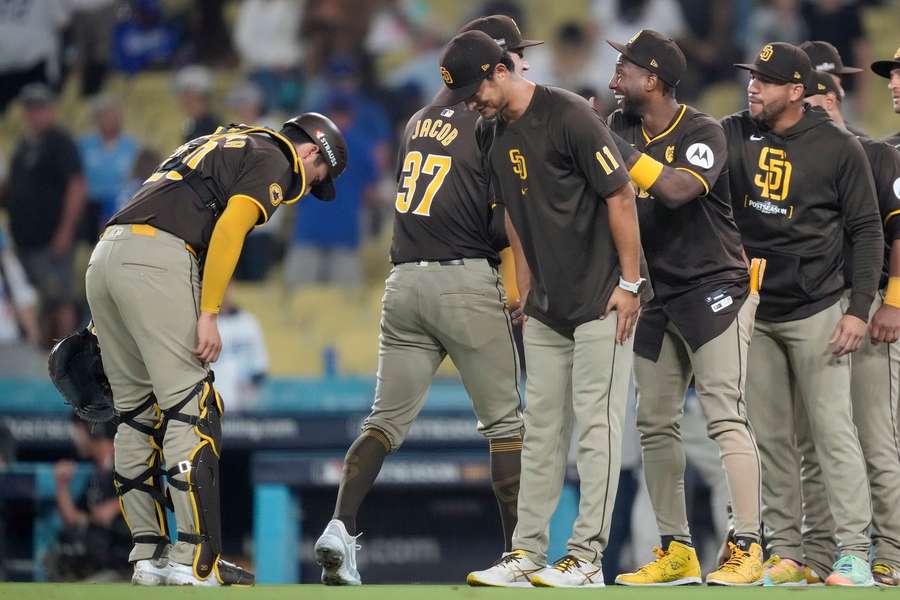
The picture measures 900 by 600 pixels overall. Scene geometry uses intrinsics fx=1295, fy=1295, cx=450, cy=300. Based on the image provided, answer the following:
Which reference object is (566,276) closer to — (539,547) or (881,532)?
(539,547)

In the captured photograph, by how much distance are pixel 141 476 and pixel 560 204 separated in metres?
1.81

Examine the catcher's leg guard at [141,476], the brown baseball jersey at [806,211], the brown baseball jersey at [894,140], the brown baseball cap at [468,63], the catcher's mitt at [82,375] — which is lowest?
the catcher's leg guard at [141,476]

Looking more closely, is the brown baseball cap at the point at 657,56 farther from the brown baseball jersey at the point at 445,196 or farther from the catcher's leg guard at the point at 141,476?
→ the catcher's leg guard at the point at 141,476

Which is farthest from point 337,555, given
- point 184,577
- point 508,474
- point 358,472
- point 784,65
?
point 784,65

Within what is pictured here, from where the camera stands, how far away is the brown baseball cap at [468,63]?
428 cm

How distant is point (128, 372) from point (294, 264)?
20.5 feet

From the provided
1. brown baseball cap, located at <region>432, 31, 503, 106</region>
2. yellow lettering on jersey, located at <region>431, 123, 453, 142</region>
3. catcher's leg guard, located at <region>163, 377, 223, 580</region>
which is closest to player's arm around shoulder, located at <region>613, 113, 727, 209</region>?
brown baseball cap, located at <region>432, 31, 503, 106</region>

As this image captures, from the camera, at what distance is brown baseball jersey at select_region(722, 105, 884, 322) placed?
16.2 feet

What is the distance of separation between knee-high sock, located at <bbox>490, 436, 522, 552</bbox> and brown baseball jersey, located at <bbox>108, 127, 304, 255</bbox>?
1.23 m

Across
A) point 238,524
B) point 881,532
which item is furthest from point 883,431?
point 238,524

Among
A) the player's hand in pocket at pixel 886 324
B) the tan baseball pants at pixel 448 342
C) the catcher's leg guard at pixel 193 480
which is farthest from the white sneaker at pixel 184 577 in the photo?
the player's hand in pocket at pixel 886 324

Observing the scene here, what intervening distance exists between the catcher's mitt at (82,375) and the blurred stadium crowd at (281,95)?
4920 mm

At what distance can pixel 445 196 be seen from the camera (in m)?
4.91

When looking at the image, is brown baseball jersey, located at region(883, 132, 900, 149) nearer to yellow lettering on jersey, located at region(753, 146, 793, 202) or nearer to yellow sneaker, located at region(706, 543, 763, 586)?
yellow lettering on jersey, located at region(753, 146, 793, 202)
